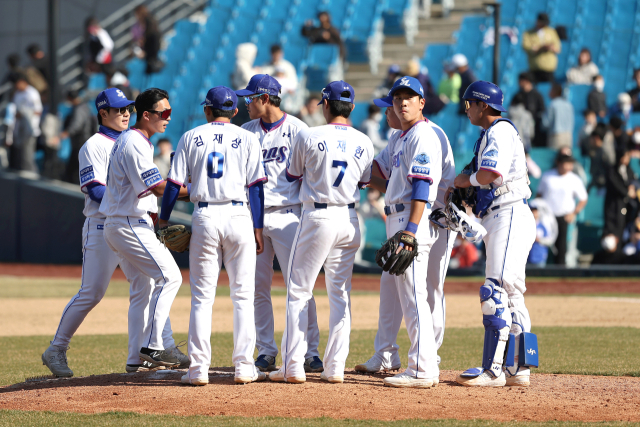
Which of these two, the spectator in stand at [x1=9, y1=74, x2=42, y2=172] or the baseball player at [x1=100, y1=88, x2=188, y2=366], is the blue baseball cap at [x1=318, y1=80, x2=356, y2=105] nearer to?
the baseball player at [x1=100, y1=88, x2=188, y2=366]

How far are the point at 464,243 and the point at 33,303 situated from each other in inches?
281

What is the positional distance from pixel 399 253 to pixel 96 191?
244cm

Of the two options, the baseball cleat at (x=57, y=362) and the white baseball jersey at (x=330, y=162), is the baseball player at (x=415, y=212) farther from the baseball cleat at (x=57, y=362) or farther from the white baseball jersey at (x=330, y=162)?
the baseball cleat at (x=57, y=362)

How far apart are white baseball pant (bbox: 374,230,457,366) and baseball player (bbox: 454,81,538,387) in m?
0.39

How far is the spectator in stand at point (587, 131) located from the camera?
49.4 ft

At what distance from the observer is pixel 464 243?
577 inches

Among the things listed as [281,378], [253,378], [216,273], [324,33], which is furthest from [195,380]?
[324,33]

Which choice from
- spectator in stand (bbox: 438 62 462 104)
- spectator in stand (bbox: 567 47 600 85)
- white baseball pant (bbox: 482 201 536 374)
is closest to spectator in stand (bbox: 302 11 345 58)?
spectator in stand (bbox: 438 62 462 104)

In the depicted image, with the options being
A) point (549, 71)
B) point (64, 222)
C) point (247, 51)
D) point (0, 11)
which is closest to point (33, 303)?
point (64, 222)

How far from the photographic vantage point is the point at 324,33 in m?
19.0

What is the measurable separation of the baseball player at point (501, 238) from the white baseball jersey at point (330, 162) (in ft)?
2.40

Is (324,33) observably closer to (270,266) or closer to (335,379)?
(270,266)

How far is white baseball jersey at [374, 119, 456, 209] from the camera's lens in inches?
240

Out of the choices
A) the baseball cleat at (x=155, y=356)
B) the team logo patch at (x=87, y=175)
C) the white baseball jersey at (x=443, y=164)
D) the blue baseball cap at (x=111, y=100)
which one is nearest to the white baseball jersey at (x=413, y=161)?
the white baseball jersey at (x=443, y=164)
